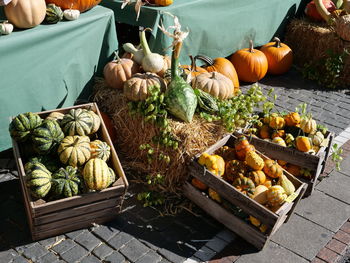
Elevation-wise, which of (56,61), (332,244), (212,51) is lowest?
(332,244)

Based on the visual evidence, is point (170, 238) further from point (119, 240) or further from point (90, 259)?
point (90, 259)

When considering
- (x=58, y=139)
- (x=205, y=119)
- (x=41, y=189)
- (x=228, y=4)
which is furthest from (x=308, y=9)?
(x=41, y=189)

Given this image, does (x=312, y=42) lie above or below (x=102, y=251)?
above

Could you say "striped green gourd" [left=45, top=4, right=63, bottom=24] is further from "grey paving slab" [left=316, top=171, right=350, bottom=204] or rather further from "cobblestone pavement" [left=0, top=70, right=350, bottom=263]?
"grey paving slab" [left=316, top=171, right=350, bottom=204]

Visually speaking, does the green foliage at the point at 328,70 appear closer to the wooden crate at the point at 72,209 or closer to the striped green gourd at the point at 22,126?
the wooden crate at the point at 72,209

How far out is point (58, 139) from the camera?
379 cm

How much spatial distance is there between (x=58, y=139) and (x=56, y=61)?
3.61 ft

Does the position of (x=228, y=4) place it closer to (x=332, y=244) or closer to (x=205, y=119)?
(x=205, y=119)

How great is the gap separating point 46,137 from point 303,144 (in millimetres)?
2483

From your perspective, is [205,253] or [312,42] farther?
[312,42]

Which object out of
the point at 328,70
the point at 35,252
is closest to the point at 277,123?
the point at 35,252

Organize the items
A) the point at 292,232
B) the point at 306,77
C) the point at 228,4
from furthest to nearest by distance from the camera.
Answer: the point at 306,77 < the point at 228,4 < the point at 292,232

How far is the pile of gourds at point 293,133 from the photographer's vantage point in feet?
13.9

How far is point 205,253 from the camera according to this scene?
3693 mm
